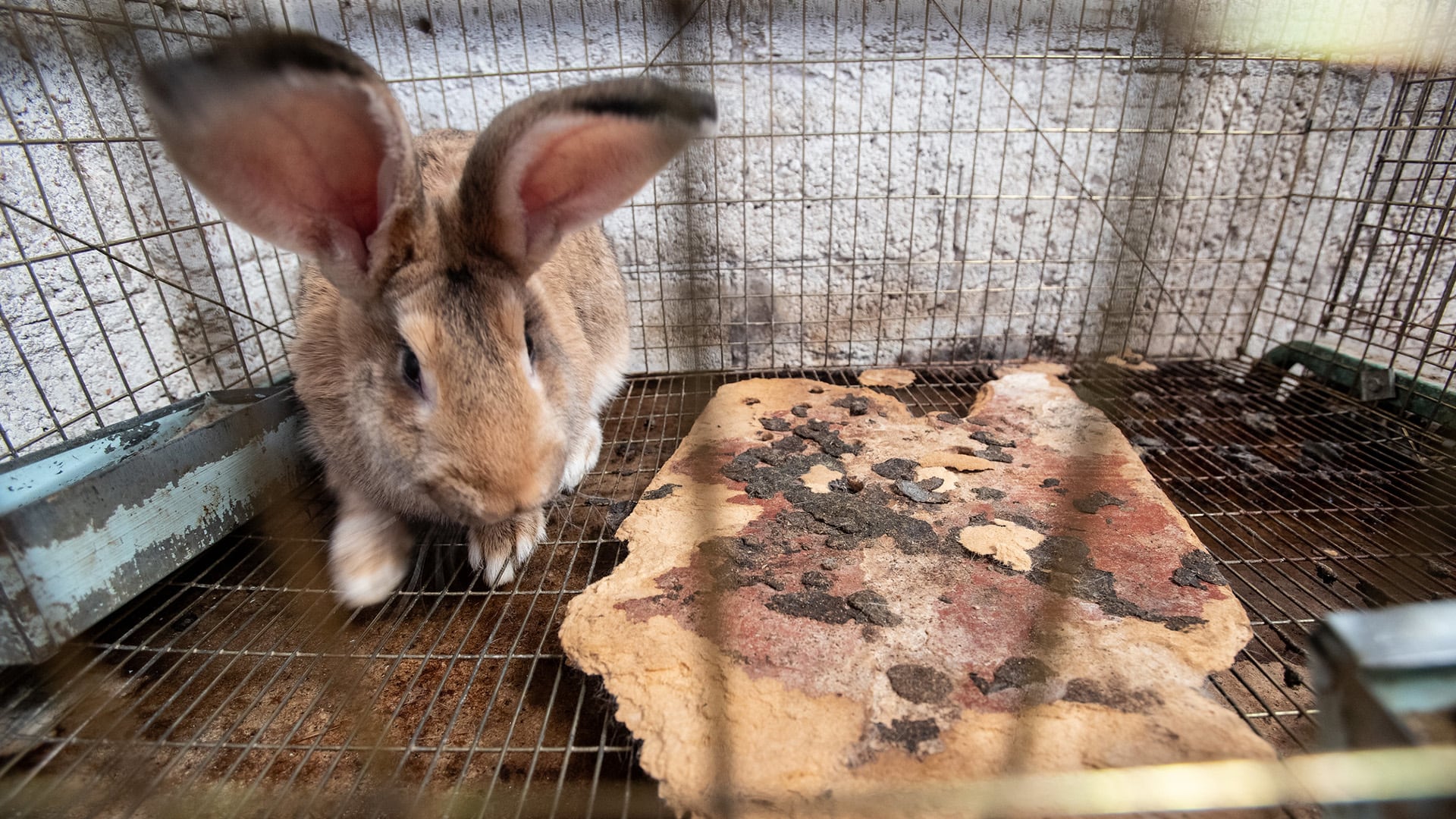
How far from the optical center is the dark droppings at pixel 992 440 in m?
2.62

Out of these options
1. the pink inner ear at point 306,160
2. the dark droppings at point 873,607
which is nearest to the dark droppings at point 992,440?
the dark droppings at point 873,607

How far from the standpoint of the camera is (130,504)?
1.93 m

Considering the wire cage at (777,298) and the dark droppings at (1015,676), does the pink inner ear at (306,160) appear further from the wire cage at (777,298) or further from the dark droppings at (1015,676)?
the dark droppings at (1015,676)

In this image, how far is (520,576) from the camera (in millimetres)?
2180

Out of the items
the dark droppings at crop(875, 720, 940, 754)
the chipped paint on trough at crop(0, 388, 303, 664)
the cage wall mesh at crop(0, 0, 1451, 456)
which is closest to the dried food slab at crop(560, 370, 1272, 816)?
the dark droppings at crop(875, 720, 940, 754)

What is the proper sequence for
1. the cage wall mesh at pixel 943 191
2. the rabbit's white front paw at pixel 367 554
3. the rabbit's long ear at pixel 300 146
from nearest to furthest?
the rabbit's long ear at pixel 300 146, the rabbit's white front paw at pixel 367 554, the cage wall mesh at pixel 943 191

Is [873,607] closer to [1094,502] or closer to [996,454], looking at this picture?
[1094,502]

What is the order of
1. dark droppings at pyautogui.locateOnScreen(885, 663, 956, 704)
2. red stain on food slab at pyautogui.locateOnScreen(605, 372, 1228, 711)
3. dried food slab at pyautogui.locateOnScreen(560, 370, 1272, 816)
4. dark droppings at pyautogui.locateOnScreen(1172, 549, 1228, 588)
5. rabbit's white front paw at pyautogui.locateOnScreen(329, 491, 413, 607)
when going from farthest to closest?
rabbit's white front paw at pyautogui.locateOnScreen(329, 491, 413, 607)
dark droppings at pyautogui.locateOnScreen(1172, 549, 1228, 588)
red stain on food slab at pyautogui.locateOnScreen(605, 372, 1228, 711)
dark droppings at pyautogui.locateOnScreen(885, 663, 956, 704)
dried food slab at pyautogui.locateOnScreen(560, 370, 1272, 816)

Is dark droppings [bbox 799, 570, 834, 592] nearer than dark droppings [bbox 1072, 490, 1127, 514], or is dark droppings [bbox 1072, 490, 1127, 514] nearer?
dark droppings [bbox 799, 570, 834, 592]

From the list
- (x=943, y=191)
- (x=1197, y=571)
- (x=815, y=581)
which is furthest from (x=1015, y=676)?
(x=943, y=191)

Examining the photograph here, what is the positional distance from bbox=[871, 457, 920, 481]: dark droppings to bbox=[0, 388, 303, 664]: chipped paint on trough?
87.2 inches

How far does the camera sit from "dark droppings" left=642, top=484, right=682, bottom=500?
2.33 m

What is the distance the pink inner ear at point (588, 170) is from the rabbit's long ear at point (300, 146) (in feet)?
0.93

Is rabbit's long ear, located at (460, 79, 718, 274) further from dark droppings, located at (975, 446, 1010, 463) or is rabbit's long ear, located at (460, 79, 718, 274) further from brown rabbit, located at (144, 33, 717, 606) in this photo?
dark droppings, located at (975, 446, 1010, 463)
